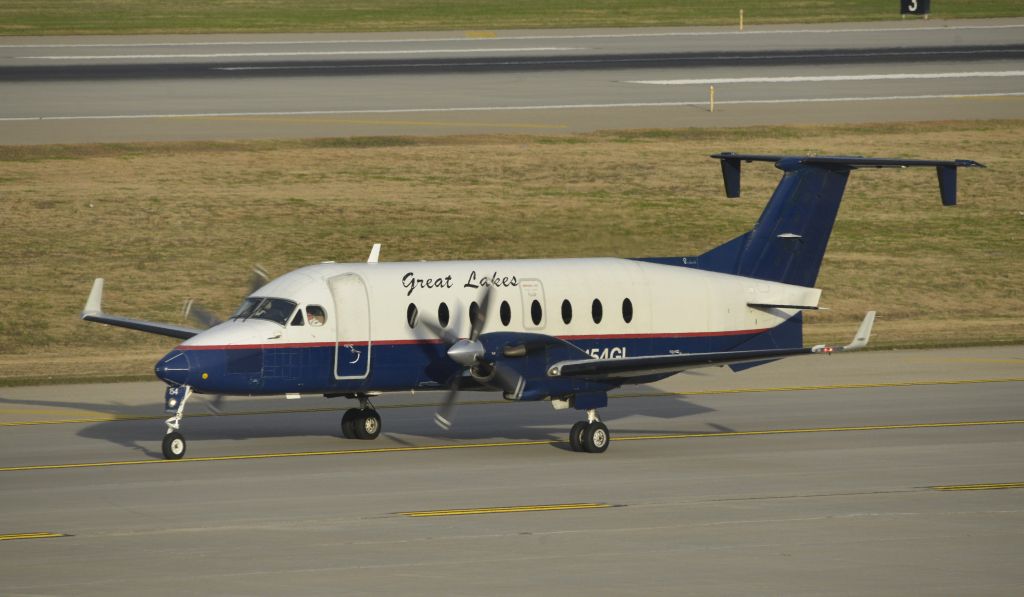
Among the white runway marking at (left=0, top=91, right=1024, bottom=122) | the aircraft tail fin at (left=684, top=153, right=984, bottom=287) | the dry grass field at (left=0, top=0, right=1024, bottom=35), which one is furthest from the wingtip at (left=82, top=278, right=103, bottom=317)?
the dry grass field at (left=0, top=0, right=1024, bottom=35)

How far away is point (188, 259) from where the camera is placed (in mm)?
47906

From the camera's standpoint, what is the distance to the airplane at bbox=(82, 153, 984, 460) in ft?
87.7

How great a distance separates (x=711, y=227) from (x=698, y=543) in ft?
108

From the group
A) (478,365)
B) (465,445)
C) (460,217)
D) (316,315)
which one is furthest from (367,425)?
(460,217)

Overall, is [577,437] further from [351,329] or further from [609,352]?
[351,329]

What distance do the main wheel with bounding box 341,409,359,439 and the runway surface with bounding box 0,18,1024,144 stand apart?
29.1 metres

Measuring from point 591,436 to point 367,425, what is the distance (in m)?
4.33

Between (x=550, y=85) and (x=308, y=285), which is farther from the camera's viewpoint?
(x=550, y=85)

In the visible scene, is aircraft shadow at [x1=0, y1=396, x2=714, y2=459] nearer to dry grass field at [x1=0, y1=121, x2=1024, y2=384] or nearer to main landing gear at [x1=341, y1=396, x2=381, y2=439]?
main landing gear at [x1=341, y1=396, x2=381, y2=439]

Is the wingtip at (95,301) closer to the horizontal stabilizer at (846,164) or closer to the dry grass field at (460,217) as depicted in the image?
the dry grass field at (460,217)

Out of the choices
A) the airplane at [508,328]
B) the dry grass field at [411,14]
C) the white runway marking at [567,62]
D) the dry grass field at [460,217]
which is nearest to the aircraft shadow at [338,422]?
the airplane at [508,328]

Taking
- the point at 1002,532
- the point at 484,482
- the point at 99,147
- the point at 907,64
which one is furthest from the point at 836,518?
the point at 907,64

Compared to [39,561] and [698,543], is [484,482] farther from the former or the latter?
[39,561]

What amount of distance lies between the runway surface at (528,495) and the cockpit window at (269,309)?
252 centimetres
